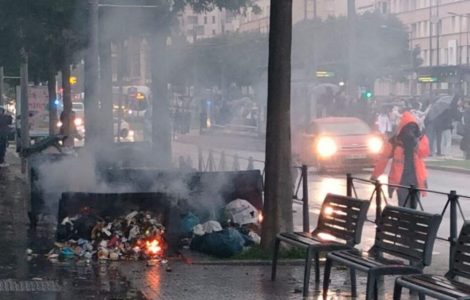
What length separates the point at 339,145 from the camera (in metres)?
25.2

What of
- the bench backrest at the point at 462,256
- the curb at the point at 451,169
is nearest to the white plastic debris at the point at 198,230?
the bench backrest at the point at 462,256

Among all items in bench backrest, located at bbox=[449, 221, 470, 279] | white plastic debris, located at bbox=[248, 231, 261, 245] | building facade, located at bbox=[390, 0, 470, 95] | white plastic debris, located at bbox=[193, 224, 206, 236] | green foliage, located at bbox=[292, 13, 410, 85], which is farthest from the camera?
building facade, located at bbox=[390, 0, 470, 95]

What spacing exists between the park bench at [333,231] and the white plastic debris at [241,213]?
2.45m

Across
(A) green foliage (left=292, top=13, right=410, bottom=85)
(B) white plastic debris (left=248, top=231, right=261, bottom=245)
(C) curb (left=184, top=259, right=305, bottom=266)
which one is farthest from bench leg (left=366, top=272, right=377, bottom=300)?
(A) green foliage (left=292, top=13, right=410, bottom=85)

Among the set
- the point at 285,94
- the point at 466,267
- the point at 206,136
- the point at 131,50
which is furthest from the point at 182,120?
the point at 466,267

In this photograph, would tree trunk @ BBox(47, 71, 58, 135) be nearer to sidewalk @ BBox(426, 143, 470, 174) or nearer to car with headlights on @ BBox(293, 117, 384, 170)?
car with headlights on @ BBox(293, 117, 384, 170)

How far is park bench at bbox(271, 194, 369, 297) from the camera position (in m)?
8.87

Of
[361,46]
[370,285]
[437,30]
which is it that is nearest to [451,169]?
[370,285]

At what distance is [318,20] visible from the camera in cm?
5306

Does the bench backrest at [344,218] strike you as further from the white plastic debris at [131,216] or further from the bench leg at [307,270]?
the white plastic debris at [131,216]

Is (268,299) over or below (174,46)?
below

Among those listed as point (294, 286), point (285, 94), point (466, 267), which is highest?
point (285, 94)

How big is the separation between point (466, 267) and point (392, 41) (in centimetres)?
5725

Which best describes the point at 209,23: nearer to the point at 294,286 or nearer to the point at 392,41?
the point at 294,286
